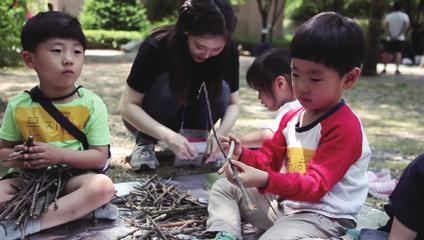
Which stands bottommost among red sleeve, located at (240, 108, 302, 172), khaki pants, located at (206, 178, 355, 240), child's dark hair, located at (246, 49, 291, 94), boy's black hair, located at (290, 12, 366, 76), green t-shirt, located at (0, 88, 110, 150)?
khaki pants, located at (206, 178, 355, 240)

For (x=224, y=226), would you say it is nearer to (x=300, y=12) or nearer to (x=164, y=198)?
(x=164, y=198)

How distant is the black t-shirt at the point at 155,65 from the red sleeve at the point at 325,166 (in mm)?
1253

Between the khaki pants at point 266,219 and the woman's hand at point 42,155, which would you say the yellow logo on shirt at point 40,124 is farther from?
the khaki pants at point 266,219

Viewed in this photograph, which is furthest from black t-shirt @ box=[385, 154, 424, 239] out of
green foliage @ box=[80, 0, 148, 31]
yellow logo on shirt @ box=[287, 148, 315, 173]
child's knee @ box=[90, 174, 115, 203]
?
green foliage @ box=[80, 0, 148, 31]

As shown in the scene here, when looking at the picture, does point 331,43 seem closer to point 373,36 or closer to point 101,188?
point 101,188

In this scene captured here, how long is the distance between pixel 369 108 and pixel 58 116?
4.57 m

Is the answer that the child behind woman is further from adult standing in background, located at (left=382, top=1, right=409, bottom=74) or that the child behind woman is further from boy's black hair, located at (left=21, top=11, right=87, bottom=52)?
adult standing in background, located at (left=382, top=1, right=409, bottom=74)

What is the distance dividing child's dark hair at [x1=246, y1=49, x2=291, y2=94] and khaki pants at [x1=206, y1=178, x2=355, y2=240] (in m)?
0.57

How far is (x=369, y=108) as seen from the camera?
6.07 m

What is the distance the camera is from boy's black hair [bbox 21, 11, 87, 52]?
214cm

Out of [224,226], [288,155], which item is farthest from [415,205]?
[224,226]

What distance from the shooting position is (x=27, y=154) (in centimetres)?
203

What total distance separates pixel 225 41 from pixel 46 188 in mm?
1216

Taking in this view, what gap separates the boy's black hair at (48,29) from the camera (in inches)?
84.4
